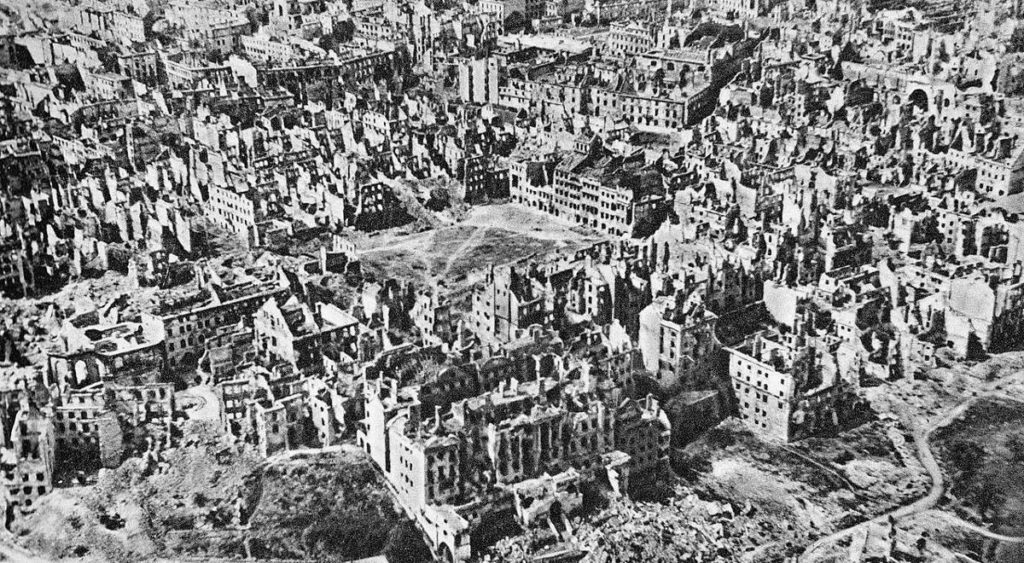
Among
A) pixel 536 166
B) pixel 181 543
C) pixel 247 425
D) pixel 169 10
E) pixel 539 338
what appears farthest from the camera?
pixel 169 10

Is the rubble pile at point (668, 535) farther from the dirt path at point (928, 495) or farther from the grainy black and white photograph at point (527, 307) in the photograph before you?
the dirt path at point (928, 495)

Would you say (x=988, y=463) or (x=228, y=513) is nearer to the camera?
(x=228, y=513)

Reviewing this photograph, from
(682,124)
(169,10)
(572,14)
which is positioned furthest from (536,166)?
(169,10)

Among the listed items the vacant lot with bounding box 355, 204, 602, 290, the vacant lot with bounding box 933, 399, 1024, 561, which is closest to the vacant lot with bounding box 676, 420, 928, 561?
the vacant lot with bounding box 933, 399, 1024, 561

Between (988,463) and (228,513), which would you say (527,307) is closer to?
(228,513)

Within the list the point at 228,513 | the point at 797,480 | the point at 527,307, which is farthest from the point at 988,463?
the point at 228,513

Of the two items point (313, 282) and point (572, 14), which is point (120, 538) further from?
point (572, 14)

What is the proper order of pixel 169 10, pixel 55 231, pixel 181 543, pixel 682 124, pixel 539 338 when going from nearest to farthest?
pixel 181 543, pixel 539 338, pixel 55 231, pixel 682 124, pixel 169 10

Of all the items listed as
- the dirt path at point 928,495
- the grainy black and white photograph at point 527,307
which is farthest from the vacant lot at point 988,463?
the dirt path at point 928,495
